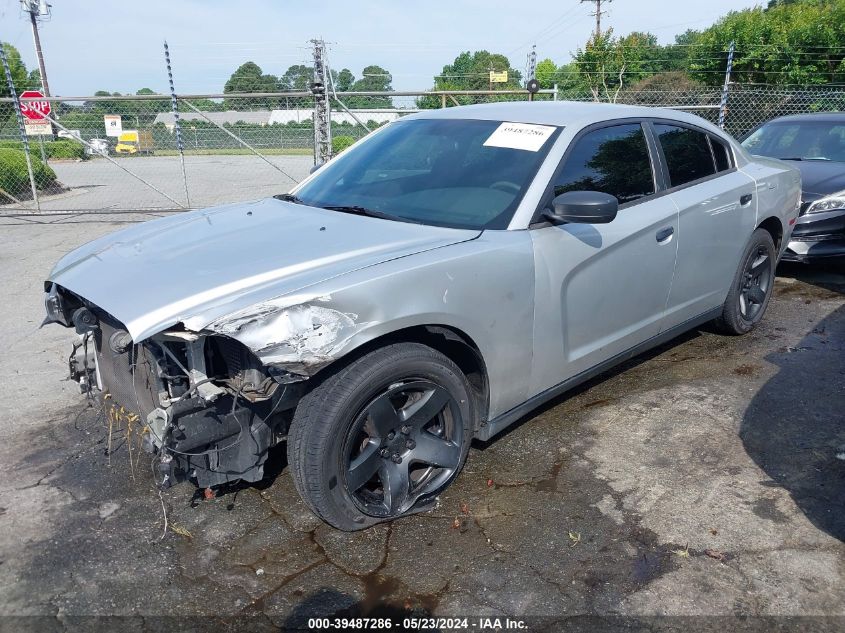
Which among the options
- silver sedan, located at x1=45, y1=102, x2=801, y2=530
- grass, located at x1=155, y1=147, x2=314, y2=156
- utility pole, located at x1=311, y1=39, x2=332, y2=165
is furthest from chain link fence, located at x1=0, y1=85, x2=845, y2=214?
silver sedan, located at x1=45, y1=102, x2=801, y2=530

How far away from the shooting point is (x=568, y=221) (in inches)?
123

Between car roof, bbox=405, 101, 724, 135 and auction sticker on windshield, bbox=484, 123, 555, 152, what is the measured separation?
0.05 m

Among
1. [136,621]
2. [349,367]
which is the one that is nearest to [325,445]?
[349,367]

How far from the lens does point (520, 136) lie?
11.5 feet

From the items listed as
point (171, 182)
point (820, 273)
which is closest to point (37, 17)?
point (171, 182)

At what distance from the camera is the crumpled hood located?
2.45 metres

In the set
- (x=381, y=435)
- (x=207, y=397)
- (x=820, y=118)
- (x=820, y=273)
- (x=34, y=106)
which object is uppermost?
(x=34, y=106)

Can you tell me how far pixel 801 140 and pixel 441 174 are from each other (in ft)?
20.0

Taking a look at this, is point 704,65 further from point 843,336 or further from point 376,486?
point 376,486

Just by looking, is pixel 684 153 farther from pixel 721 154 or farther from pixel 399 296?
pixel 399 296

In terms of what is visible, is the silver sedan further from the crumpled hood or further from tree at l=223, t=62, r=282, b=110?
tree at l=223, t=62, r=282, b=110

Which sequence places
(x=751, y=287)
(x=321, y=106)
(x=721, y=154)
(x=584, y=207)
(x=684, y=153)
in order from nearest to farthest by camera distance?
(x=584, y=207) < (x=684, y=153) < (x=721, y=154) < (x=751, y=287) < (x=321, y=106)

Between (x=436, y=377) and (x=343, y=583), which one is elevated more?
(x=436, y=377)

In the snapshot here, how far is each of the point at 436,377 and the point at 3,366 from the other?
3486mm
